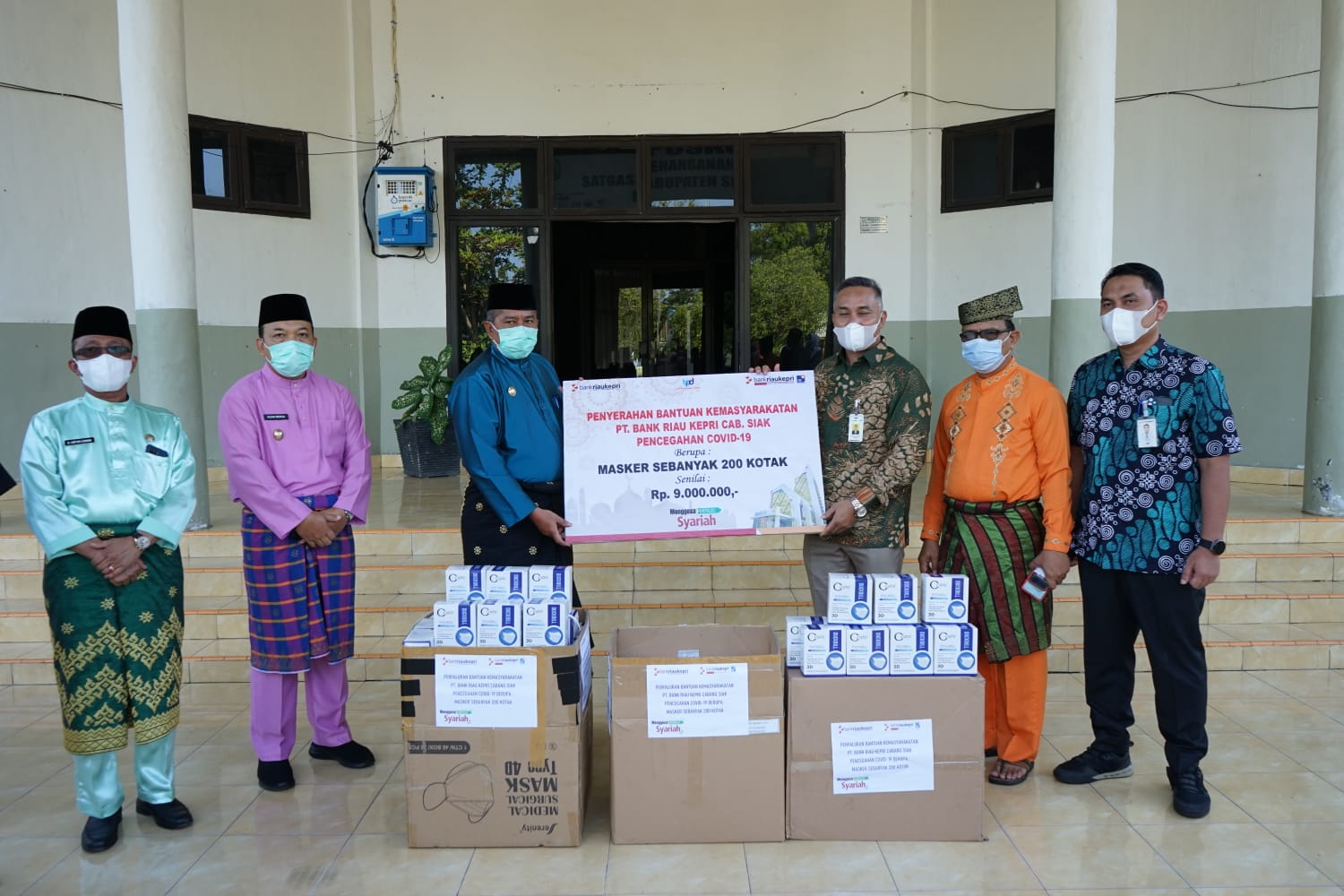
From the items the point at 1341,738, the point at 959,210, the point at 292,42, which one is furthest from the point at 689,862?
the point at 292,42

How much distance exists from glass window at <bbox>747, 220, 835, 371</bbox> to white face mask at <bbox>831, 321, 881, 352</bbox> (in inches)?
200

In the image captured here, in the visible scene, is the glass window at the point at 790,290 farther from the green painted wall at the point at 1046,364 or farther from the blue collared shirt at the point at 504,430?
the blue collared shirt at the point at 504,430

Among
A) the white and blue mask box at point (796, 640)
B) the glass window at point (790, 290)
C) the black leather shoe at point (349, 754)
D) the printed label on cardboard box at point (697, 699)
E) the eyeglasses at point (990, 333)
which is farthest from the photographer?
the glass window at point (790, 290)

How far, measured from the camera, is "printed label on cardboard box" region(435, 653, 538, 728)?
2861 mm

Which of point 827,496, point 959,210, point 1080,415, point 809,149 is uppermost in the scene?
point 809,149

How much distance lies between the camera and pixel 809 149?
26.8ft

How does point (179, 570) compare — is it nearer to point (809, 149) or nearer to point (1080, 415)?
point (1080, 415)

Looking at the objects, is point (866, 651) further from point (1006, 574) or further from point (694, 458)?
point (694, 458)

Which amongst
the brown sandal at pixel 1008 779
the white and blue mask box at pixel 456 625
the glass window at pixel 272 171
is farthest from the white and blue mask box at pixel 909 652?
the glass window at pixel 272 171

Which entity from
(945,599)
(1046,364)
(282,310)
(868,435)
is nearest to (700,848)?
(945,599)

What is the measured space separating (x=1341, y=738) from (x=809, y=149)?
583cm

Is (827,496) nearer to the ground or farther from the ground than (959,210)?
nearer to the ground

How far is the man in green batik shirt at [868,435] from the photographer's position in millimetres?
3318

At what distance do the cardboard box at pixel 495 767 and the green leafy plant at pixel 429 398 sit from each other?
502cm
